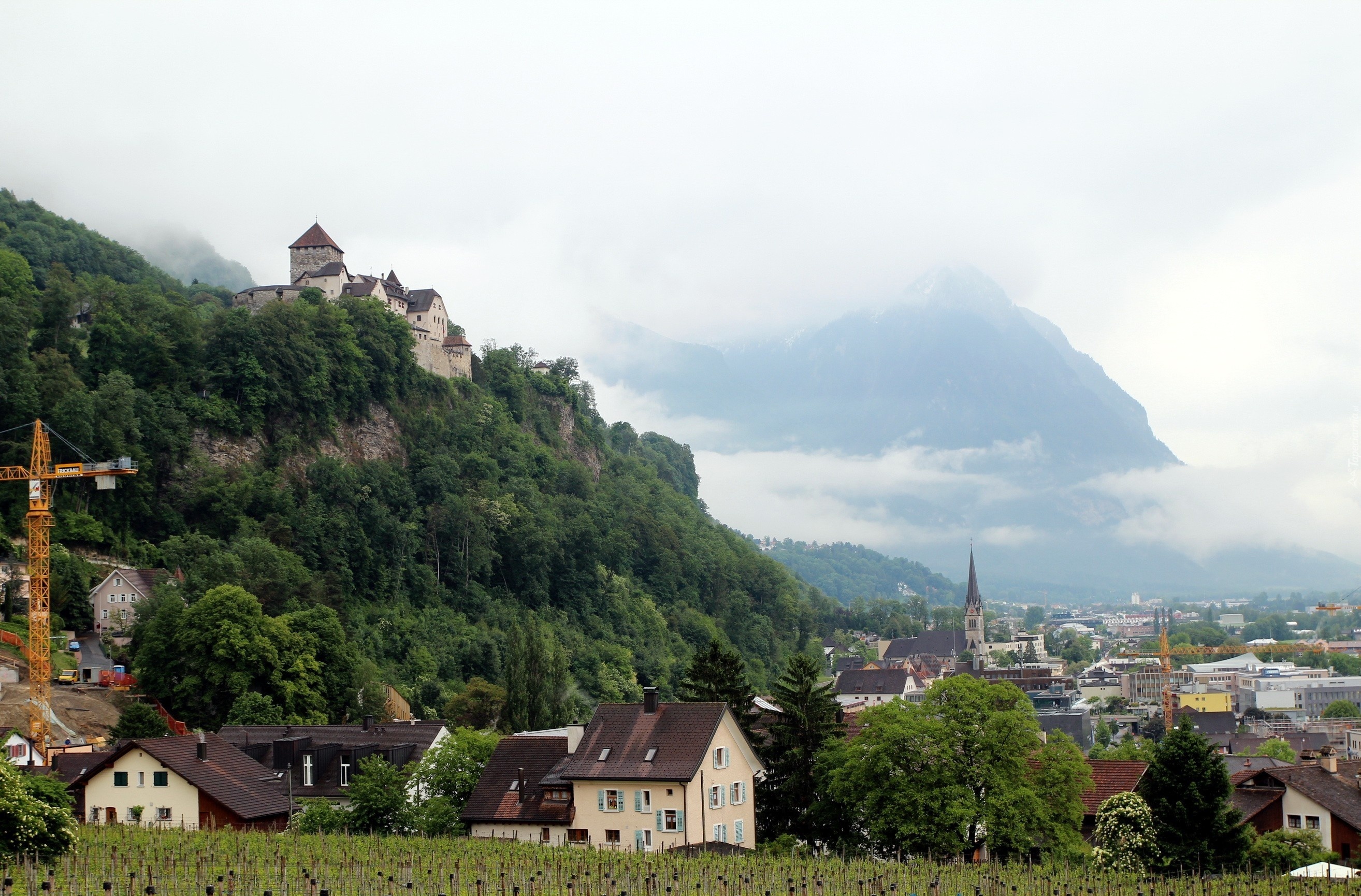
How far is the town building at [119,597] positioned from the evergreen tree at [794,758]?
5319 cm

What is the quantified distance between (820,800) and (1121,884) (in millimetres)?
15286

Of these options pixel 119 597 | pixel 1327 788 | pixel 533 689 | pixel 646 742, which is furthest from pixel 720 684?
pixel 119 597

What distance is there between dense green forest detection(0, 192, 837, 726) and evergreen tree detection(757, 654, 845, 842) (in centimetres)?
3008

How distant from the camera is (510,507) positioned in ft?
407

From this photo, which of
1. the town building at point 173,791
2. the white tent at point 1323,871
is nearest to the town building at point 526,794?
the town building at point 173,791

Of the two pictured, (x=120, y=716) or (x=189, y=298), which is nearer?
(x=120, y=716)

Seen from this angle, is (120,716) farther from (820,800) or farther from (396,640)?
(820,800)

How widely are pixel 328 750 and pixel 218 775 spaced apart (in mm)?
13150

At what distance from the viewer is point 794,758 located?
51844 millimetres

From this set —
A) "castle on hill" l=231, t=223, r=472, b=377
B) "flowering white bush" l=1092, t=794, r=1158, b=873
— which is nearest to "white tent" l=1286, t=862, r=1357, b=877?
"flowering white bush" l=1092, t=794, r=1158, b=873

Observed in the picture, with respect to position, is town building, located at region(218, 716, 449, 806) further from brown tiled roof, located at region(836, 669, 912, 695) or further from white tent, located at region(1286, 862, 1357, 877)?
brown tiled roof, located at region(836, 669, 912, 695)

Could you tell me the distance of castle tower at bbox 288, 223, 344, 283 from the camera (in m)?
134

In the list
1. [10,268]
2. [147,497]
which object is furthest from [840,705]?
[10,268]

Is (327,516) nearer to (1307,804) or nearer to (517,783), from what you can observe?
(517,783)
